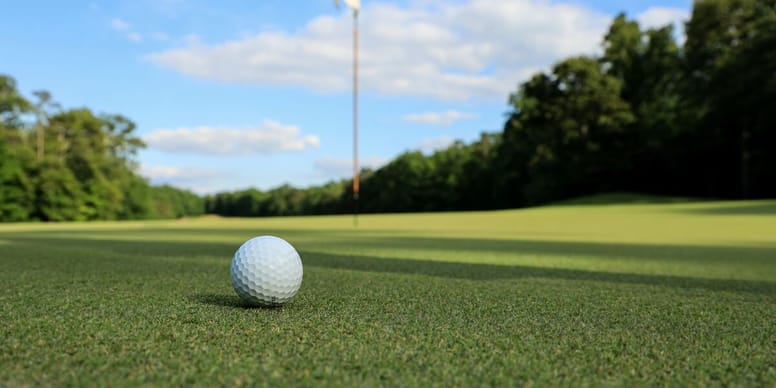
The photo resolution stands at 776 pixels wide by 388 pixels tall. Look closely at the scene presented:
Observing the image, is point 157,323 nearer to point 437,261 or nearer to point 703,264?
point 437,261

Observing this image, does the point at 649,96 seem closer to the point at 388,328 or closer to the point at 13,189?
the point at 388,328

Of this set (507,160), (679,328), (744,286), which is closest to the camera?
(679,328)

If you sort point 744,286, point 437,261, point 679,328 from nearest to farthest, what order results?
point 679,328 → point 744,286 → point 437,261

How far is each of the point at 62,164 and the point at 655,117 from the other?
138 ft

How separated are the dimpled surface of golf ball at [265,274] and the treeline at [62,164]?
136 feet

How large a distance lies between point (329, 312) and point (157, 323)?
2.67 feet

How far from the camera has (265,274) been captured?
2.93m

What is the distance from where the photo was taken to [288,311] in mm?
2904

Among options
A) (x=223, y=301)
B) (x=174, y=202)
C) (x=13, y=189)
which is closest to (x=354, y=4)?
(x=223, y=301)

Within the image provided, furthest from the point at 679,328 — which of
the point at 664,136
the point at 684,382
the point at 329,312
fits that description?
the point at 664,136

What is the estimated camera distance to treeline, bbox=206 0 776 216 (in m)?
31.1

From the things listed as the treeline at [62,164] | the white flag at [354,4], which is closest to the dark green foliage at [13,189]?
the treeline at [62,164]

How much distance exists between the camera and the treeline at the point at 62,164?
124 ft

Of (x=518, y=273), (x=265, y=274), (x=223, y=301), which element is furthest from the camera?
(x=518, y=273)
